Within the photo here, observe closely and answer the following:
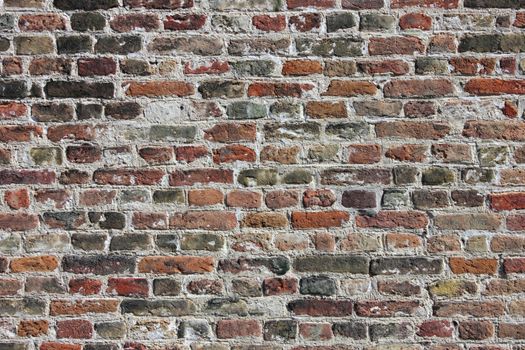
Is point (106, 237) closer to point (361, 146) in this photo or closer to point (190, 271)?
point (190, 271)

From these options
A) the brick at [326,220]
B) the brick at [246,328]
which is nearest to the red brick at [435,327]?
the brick at [326,220]

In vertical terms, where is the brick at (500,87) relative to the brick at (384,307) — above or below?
above

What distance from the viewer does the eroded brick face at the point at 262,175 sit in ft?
7.93

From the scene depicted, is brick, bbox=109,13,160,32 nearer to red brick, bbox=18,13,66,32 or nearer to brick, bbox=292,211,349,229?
red brick, bbox=18,13,66,32

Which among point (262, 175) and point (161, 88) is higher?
point (161, 88)

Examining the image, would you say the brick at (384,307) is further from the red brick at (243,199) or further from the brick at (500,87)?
the brick at (500,87)

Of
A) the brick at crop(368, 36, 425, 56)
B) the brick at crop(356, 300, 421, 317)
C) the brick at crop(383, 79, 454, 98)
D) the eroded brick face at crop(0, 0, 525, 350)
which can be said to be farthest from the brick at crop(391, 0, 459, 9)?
the brick at crop(356, 300, 421, 317)

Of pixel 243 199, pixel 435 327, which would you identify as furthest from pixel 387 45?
pixel 435 327

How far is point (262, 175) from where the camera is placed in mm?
2422

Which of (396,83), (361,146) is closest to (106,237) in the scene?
(361,146)

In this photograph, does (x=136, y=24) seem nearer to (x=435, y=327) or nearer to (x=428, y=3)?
(x=428, y=3)

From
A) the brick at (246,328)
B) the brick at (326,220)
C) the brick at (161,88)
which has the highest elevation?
the brick at (161,88)

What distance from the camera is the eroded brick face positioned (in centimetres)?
242

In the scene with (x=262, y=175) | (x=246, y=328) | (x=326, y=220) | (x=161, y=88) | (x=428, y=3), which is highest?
(x=428, y=3)
